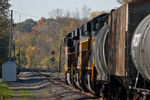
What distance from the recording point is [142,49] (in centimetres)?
888

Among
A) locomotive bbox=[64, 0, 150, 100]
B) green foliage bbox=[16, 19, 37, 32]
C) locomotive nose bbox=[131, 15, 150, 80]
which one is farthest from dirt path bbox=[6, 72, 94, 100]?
green foliage bbox=[16, 19, 37, 32]

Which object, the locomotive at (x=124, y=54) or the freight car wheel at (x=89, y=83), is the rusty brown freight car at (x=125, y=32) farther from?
the freight car wheel at (x=89, y=83)

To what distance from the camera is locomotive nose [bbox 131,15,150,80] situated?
867 cm

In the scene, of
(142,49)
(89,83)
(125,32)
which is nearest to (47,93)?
(89,83)

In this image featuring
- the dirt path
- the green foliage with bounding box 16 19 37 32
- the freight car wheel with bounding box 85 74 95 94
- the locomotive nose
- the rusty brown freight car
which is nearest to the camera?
the locomotive nose

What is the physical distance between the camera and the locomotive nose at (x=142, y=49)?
8672 mm

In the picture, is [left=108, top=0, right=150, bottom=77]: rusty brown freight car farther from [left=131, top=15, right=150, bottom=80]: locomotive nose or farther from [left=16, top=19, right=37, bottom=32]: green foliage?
[left=16, top=19, right=37, bottom=32]: green foliage

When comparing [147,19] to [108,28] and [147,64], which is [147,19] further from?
[108,28]

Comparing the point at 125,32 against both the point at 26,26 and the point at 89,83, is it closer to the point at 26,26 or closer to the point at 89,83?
the point at 89,83

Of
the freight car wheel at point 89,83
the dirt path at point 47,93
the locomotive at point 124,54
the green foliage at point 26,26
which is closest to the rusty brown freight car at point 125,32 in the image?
the locomotive at point 124,54

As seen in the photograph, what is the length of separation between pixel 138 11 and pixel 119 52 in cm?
151

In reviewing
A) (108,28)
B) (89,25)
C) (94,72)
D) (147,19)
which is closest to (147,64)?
(147,19)

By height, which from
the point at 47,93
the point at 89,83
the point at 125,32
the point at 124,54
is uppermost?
the point at 125,32

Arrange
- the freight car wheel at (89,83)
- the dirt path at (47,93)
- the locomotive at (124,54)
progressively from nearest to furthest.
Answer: the locomotive at (124,54) < the freight car wheel at (89,83) < the dirt path at (47,93)
